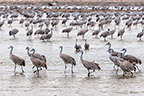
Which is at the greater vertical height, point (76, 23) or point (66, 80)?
point (76, 23)

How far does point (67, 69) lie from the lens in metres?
16.8

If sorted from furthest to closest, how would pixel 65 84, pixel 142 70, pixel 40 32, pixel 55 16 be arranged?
1. pixel 55 16
2. pixel 40 32
3. pixel 142 70
4. pixel 65 84

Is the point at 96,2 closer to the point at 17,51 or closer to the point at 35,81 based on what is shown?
the point at 17,51

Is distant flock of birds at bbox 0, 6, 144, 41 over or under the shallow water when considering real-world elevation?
over

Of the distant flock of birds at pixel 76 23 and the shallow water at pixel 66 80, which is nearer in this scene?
the shallow water at pixel 66 80

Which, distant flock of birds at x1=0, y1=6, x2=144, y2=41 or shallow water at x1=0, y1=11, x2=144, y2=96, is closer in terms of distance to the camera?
shallow water at x1=0, y1=11, x2=144, y2=96

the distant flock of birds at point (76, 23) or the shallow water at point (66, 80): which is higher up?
the distant flock of birds at point (76, 23)

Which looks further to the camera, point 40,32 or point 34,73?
point 40,32

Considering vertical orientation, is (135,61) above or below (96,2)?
below

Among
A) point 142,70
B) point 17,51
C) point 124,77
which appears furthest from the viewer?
point 17,51

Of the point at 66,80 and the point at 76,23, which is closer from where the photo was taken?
the point at 66,80

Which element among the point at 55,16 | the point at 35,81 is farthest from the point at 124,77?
the point at 55,16

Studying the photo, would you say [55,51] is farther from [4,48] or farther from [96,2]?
[96,2]

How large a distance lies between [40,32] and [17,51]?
6.12m
